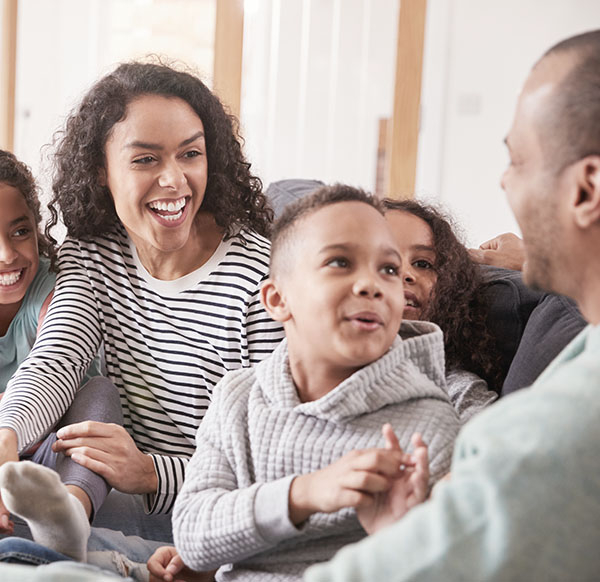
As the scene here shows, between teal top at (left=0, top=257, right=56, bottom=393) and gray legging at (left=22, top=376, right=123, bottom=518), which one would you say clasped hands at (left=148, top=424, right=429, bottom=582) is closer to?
gray legging at (left=22, top=376, right=123, bottom=518)

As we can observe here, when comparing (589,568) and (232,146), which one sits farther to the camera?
(232,146)

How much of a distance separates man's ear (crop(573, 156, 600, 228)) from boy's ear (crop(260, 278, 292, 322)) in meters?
0.51

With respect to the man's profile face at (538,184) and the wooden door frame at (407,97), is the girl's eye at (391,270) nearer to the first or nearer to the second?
the man's profile face at (538,184)

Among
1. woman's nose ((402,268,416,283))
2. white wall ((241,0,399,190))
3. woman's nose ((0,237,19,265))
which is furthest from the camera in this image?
white wall ((241,0,399,190))

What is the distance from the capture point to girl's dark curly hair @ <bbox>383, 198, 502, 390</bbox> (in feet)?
5.10

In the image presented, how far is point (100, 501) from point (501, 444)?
906 mm

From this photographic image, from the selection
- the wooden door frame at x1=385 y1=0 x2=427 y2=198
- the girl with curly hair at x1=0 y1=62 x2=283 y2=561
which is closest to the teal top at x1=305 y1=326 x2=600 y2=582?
the girl with curly hair at x1=0 y1=62 x2=283 y2=561

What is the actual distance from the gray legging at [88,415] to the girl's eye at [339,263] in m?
0.57

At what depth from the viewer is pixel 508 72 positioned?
4.66 meters

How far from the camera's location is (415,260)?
5.50ft

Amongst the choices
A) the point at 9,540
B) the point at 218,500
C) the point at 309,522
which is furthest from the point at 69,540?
the point at 309,522

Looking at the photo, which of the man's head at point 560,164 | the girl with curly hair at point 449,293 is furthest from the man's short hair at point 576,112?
the girl with curly hair at point 449,293

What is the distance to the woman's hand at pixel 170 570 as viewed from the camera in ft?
4.14

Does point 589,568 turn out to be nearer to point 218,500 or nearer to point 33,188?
point 218,500
